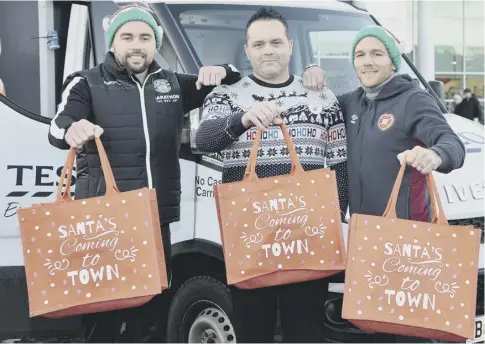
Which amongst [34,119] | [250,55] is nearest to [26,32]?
[34,119]

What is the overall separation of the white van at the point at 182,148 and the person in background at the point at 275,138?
441 millimetres

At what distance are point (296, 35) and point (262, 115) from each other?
2104 millimetres

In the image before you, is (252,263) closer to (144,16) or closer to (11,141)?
(144,16)

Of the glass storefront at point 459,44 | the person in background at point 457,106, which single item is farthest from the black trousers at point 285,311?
the glass storefront at point 459,44

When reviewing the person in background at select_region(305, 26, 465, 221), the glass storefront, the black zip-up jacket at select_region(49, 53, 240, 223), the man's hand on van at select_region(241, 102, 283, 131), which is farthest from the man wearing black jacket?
the glass storefront

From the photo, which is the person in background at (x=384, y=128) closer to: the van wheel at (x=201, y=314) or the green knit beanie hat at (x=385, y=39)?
the green knit beanie hat at (x=385, y=39)

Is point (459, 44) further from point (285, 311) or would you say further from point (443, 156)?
point (443, 156)

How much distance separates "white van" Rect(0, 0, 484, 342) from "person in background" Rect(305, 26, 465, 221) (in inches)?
24.2

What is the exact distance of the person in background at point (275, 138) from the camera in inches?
128

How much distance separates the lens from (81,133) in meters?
3.11

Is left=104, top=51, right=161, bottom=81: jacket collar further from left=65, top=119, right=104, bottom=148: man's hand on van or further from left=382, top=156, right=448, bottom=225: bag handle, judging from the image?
left=382, top=156, right=448, bottom=225: bag handle

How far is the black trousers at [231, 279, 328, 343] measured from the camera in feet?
10.9

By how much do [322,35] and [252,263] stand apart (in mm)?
2399

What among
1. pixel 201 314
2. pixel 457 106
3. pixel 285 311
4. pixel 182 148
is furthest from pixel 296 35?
pixel 457 106
